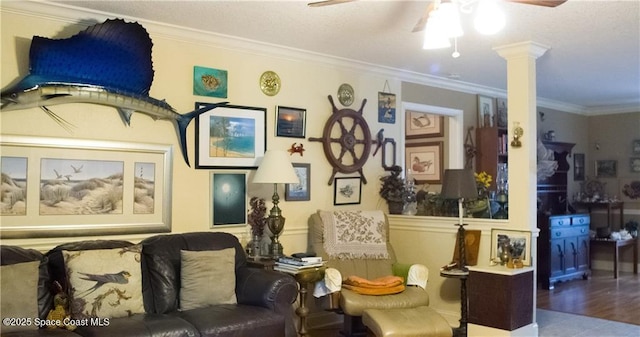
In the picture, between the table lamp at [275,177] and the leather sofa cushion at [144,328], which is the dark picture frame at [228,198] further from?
the leather sofa cushion at [144,328]

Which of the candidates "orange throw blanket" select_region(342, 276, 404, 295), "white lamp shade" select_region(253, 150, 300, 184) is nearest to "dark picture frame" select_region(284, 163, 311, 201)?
"white lamp shade" select_region(253, 150, 300, 184)

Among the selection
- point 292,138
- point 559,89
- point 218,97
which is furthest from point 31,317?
point 559,89

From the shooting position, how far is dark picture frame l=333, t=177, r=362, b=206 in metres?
5.12

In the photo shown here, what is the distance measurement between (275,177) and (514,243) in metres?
1.96

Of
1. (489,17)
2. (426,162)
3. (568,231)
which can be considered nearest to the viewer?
(489,17)

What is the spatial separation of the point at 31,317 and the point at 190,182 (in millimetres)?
1500

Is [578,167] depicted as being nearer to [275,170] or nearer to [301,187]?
[301,187]

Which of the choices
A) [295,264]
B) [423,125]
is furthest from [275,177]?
[423,125]

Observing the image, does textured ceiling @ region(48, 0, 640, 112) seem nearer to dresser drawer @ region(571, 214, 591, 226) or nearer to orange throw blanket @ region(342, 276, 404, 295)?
orange throw blanket @ region(342, 276, 404, 295)

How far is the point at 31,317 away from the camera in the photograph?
9.71 feet

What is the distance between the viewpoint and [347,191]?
5207 millimetres

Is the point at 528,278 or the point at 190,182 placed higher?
the point at 190,182

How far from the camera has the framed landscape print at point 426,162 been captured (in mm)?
6586

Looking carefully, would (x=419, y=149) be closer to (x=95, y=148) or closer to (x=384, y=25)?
(x=384, y=25)
